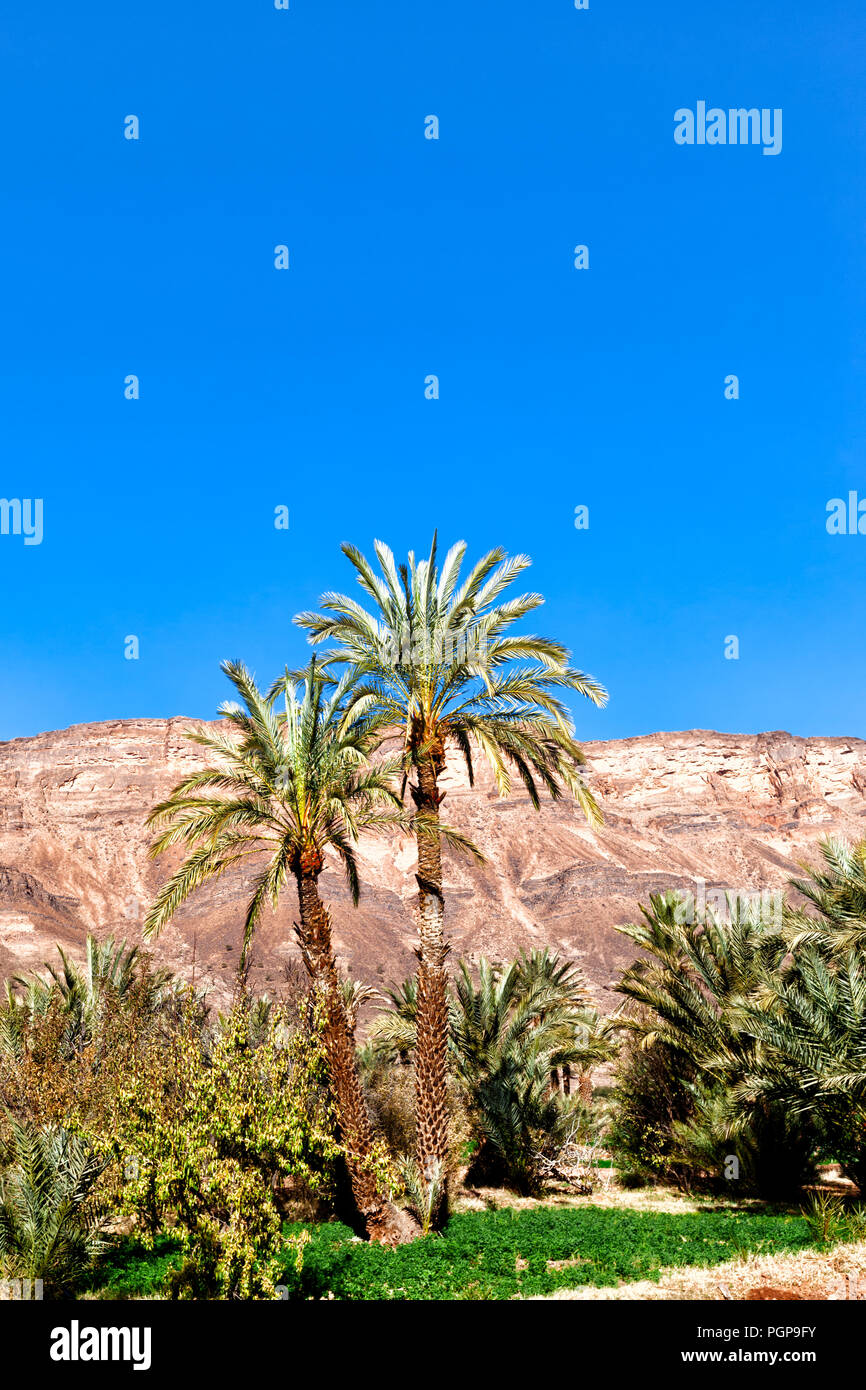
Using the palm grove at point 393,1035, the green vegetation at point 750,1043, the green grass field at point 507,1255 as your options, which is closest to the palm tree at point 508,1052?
the palm grove at point 393,1035

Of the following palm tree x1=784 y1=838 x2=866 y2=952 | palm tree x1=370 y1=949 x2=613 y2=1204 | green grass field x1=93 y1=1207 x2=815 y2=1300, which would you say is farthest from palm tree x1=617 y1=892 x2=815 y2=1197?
green grass field x1=93 y1=1207 x2=815 y2=1300

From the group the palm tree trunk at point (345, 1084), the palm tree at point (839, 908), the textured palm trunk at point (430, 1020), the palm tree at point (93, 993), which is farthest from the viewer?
the palm tree at point (93, 993)

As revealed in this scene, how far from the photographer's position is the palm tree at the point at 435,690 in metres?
14.3

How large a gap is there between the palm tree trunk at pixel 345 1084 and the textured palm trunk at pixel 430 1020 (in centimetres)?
90

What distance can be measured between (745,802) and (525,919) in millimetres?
39728

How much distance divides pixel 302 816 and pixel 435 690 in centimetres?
285

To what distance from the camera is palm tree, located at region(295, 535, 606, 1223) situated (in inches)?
563

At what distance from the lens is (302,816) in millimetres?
13977

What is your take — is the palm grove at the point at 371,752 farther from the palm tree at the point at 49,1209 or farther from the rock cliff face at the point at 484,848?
the rock cliff face at the point at 484,848

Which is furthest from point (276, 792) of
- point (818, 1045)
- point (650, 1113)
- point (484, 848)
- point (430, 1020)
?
point (484, 848)

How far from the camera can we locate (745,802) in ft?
358

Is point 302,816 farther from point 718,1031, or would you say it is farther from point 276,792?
point 718,1031
